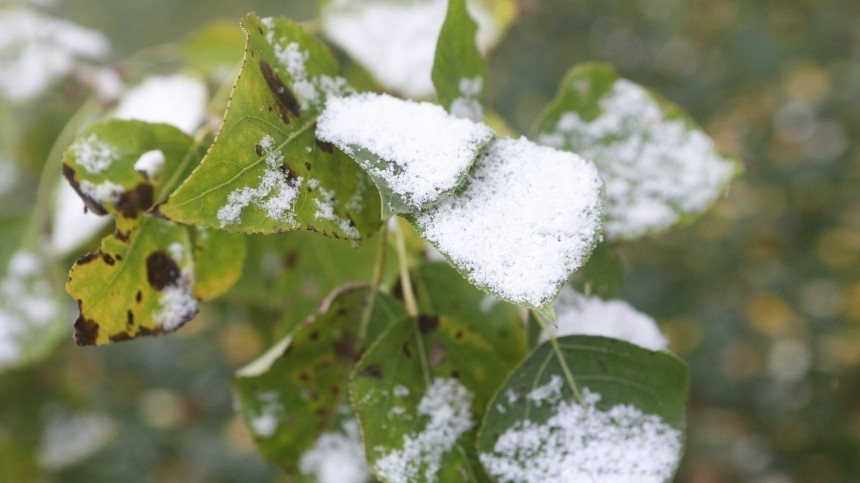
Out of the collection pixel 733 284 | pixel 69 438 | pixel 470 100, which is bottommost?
pixel 69 438

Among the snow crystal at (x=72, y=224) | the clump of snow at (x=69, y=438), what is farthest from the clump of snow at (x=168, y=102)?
the clump of snow at (x=69, y=438)

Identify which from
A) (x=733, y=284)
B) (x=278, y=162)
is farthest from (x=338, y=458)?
(x=733, y=284)

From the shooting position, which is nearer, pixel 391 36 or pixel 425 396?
pixel 425 396

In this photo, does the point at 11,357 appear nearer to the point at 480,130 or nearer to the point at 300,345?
the point at 300,345

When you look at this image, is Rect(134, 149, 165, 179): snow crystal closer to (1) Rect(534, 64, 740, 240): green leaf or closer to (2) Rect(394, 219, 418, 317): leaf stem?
(2) Rect(394, 219, 418, 317): leaf stem

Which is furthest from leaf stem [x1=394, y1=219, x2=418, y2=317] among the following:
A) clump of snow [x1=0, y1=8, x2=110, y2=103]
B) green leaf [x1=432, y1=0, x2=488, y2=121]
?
clump of snow [x1=0, y1=8, x2=110, y2=103]

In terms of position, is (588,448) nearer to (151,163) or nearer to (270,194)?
(270,194)

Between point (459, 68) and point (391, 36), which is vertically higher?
point (391, 36)

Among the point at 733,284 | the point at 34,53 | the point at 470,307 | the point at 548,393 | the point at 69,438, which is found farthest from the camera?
the point at 733,284
